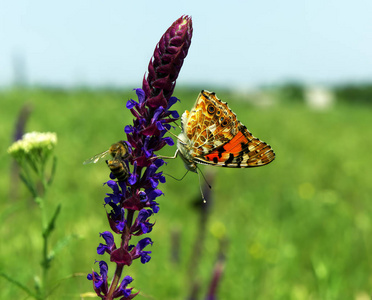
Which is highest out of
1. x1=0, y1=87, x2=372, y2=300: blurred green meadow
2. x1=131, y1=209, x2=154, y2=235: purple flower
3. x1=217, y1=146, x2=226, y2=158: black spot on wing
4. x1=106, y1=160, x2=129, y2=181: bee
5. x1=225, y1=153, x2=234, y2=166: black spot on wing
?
x1=106, y1=160, x2=129, y2=181: bee

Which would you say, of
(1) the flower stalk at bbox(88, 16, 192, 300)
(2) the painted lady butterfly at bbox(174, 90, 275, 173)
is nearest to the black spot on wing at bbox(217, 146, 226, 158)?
(2) the painted lady butterfly at bbox(174, 90, 275, 173)

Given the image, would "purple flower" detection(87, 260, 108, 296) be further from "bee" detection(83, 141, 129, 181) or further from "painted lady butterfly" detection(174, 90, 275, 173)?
"painted lady butterfly" detection(174, 90, 275, 173)

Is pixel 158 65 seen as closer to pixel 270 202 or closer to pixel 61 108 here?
pixel 270 202

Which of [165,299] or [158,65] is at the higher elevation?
[158,65]

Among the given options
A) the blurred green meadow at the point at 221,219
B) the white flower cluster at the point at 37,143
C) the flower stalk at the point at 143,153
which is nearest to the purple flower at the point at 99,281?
the flower stalk at the point at 143,153

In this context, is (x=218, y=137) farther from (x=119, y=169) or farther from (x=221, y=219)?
(x=221, y=219)

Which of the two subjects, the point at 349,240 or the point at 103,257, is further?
the point at 349,240

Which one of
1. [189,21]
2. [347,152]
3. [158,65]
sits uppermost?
[189,21]

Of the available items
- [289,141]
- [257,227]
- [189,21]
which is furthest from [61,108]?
[189,21]

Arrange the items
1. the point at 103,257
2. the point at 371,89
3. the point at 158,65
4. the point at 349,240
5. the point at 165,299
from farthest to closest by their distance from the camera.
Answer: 1. the point at 371,89
2. the point at 349,240
3. the point at 103,257
4. the point at 165,299
5. the point at 158,65
